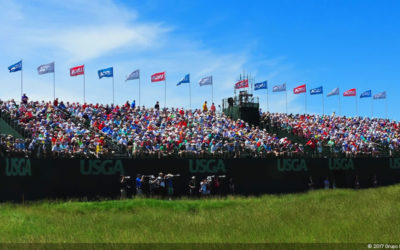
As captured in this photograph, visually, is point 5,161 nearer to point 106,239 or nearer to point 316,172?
point 106,239

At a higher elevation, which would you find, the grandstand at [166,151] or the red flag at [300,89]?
the red flag at [300,89]

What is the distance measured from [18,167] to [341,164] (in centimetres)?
2659

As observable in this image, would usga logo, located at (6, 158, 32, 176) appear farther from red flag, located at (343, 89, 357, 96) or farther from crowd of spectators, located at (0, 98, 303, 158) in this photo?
red flag, located at (343, 89, 357, 96)

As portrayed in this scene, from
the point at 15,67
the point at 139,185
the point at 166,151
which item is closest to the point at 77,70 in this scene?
the point at 15,67

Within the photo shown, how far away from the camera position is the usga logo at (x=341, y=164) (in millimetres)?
43531

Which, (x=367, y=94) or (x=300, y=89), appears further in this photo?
(x=367, y=94)

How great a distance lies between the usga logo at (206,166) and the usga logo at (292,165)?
5441 mm

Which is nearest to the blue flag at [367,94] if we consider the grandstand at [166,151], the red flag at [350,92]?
the red flag at [350,92]

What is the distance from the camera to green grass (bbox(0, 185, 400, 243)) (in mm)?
18234

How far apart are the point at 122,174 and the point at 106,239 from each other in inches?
609

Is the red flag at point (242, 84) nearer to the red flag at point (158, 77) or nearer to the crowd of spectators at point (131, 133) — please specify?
the crowd of spectators at point (131, 133)

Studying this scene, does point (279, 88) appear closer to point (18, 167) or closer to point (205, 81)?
point (205, 81)

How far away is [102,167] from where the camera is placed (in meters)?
33.0

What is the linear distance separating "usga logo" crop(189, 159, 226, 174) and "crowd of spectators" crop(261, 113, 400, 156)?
9.80m
